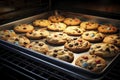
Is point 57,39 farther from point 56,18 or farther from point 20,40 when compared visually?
point 56,18

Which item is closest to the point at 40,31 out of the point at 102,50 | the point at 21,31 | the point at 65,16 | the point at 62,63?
the point at 21,31

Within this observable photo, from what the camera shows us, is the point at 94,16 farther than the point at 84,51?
Yes

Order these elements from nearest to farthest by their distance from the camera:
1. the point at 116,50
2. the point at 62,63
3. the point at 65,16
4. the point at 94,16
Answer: the point at 62,63 < the point at 116,50 < the point at 94,16 < the point at 65,16

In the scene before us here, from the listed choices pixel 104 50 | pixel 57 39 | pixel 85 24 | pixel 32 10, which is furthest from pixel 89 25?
pixel 32 10

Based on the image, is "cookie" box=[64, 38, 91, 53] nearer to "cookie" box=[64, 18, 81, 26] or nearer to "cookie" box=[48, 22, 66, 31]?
"cookie" box=[48, 22, 66, 31]

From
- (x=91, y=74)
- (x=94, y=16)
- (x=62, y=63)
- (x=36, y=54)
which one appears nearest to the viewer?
(x=91, y=74)

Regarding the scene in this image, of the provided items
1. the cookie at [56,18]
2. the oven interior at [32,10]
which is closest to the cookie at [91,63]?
the oven interior at [32,10]

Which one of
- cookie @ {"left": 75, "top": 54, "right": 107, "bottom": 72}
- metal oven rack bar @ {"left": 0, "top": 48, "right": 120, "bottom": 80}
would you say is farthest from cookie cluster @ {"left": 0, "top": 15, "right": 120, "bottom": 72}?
metal oven rack bar @ {"left": 0, "top": 48, "right": 120, "bottom": 80}

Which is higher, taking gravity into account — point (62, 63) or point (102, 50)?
point (62, 63)

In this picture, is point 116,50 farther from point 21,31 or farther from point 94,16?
point 21,31
